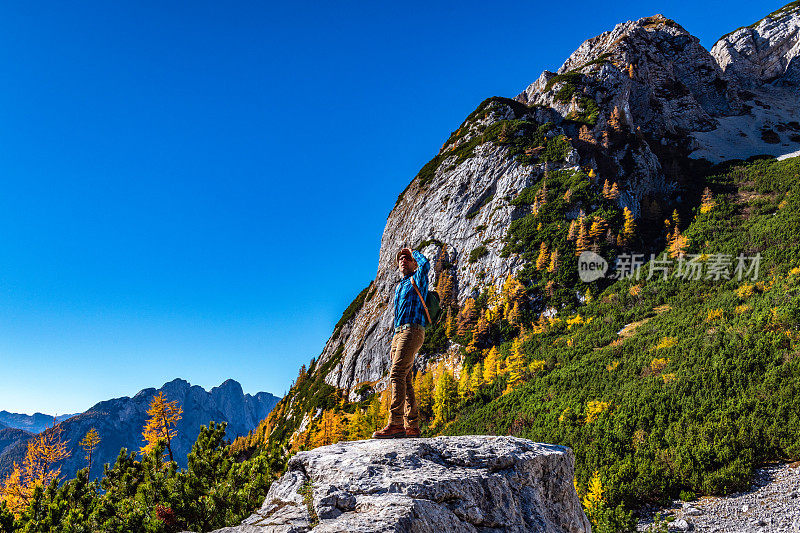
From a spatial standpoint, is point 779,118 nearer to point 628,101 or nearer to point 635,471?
point 628,101

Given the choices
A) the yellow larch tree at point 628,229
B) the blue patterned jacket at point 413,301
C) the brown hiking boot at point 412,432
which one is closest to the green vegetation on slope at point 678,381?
the yellow larch tree at point 628,229

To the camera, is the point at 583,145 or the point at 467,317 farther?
the point at 583,145

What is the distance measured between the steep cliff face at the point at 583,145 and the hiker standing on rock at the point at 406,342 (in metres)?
39.7

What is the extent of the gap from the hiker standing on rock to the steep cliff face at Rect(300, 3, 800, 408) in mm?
39654

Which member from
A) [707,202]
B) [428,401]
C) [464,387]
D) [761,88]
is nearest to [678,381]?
[464,387]

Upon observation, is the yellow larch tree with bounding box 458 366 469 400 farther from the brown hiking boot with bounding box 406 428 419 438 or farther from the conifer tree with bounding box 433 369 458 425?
the brown hiking boot with bounding box 406 428 419 438

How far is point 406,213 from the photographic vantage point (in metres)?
69.2

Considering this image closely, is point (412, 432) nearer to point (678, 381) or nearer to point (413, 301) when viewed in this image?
point (413, 301)

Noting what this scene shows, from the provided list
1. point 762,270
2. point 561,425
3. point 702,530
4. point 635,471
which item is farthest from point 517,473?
point 762,270

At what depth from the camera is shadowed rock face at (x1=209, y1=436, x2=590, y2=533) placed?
3.82m

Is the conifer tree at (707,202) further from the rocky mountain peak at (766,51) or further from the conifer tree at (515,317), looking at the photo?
the rocky mountain peak at (766,51)

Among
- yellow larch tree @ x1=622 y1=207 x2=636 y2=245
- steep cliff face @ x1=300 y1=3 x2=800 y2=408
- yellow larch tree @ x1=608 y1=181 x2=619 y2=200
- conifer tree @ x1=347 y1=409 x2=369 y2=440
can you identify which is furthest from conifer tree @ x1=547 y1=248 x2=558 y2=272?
conifer tree @ x1=347 y1=409 x2=369 y2=440

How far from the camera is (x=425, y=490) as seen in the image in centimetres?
411

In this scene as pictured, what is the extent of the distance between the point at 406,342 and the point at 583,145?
57542mm
